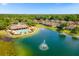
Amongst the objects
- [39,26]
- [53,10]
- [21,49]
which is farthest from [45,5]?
[21,49]

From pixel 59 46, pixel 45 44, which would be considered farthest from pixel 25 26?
pixel 59 46

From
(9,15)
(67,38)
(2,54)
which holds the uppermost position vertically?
(9,15)

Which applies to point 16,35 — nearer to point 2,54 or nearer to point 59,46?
point 2,54

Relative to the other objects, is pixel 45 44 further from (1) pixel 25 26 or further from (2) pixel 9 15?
(2) pixel 9 15

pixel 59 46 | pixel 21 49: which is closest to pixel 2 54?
pixel 21 49

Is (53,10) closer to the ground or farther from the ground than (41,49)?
farther from the ground

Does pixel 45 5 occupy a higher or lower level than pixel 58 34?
higher
